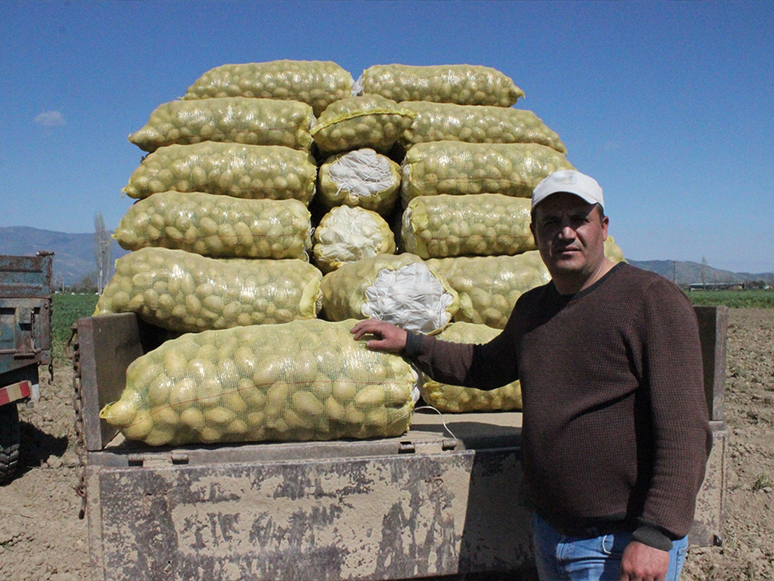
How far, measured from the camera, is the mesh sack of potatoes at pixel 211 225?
2.91 metres

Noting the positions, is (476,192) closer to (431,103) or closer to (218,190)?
(431,103)

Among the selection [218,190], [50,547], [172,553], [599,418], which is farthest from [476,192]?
[50,547]

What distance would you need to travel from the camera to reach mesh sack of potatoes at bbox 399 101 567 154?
11.2 ft

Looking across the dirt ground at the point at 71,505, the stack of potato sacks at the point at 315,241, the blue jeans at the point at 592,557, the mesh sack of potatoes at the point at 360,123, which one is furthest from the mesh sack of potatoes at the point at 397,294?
the dirt ground at the point at 71,505

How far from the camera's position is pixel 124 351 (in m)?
2.46

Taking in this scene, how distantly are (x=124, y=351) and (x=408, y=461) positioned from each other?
4.27 ft

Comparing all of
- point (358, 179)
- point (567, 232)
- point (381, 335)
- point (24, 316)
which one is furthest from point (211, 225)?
point (24, 316)

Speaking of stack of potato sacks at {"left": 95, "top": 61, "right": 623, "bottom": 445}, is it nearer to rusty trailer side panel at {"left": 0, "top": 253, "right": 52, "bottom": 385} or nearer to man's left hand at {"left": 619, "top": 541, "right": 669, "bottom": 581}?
man's left hand at {"left": 619, "top": 541, "right": 669, "bottom": 581}

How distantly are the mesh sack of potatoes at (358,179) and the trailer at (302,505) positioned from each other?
1477 millimetres

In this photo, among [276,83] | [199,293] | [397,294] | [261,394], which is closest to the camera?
[261,394]

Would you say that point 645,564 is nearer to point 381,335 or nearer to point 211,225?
point 381,335

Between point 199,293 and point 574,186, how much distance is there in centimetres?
179

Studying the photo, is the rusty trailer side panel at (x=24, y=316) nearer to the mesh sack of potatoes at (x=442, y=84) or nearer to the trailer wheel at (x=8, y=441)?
the trailer wheel at (x=8, y=441)

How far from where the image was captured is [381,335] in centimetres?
226
